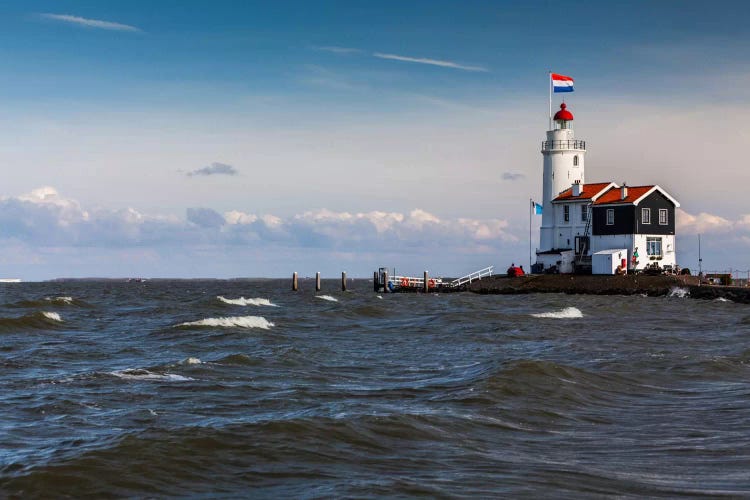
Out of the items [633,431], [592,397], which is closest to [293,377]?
[592,397]

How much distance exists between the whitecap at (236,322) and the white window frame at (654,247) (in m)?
37.7

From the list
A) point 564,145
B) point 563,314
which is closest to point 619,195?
point 564,145

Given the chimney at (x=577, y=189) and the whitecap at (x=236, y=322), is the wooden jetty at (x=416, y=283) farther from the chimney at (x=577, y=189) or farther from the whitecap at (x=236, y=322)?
the whitecap at (x=236, y=322)

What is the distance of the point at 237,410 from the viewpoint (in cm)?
1661

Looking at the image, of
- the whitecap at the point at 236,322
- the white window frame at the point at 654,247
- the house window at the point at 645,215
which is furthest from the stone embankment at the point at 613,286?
the whitecap at the point at 236,322

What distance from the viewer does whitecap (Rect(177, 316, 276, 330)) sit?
128ft

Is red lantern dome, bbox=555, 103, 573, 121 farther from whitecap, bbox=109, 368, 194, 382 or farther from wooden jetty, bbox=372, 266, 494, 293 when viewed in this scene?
whitecap, bbox=109, 368, 194, 382

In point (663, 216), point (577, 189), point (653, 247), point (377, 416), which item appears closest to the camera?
point (377, 416)

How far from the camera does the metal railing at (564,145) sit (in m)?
74.1

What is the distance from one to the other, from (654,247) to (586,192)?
6764 millimetres

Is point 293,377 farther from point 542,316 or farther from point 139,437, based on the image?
point 542,316

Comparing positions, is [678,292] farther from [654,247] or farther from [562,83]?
[562,83]

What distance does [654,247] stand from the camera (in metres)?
69.9

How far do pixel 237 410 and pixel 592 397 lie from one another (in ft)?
23.5
